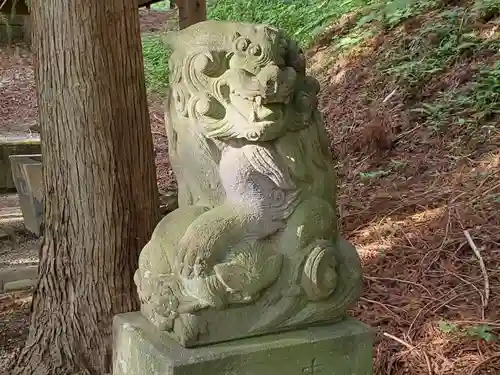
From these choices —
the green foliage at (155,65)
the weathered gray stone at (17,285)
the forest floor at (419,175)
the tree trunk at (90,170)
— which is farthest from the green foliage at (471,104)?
the green foliage at (155,65)

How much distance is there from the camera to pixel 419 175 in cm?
491

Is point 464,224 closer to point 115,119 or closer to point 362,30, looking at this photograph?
point 115,119

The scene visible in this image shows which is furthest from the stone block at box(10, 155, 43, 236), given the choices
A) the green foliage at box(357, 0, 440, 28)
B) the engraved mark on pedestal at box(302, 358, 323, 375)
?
the engraved mark on pedestal at box(302, 358, 323, 375)

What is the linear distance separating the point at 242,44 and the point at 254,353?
3.01 ft

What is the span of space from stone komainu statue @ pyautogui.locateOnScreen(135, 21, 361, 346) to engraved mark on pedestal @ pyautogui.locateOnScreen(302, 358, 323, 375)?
13 centimetres

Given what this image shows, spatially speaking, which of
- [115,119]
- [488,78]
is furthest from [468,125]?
[115,119]

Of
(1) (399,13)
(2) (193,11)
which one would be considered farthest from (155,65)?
(2) (193,11)

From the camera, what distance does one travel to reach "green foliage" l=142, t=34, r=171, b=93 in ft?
35.4

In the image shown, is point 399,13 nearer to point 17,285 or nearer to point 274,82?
point 17,285

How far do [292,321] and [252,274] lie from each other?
0.22m

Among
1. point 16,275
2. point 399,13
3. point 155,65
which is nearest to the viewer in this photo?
point 16,275

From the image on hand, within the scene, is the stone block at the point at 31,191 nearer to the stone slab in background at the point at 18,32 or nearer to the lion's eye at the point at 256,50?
the lion's eye at the point at 256,50

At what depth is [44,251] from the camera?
10.5 feet

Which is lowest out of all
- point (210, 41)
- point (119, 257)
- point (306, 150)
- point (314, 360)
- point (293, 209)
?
point (314, 360)
